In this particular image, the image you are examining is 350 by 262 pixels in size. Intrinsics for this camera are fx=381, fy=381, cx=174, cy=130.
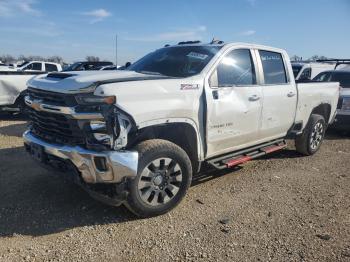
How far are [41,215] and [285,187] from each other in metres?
3.24

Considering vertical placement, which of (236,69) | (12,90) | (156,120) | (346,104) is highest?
(236,69)

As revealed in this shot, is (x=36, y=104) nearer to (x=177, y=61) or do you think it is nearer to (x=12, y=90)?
(x=177, y=61)

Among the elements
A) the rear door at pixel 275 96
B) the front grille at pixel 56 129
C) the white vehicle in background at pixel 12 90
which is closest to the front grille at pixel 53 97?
the front grille at pixel 56 129

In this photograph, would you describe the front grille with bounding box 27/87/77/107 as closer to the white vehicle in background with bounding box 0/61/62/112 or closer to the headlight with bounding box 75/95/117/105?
the headlight with bounding box 75/95/117/105

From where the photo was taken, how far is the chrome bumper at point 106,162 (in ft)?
12.0

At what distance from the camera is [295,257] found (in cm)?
346

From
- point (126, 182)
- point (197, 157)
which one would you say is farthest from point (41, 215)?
point (197, 157)

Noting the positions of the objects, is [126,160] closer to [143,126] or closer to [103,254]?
→ [143,126]

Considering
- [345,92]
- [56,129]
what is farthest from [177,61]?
[345,92]

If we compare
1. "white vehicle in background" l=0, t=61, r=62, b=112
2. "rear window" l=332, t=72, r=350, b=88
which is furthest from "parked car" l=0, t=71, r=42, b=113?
"rear window" l=332, t=72, r=350, b=88

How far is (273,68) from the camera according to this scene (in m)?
5.85

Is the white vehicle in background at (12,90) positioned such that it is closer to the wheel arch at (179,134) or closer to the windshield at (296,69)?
the wheel arch at (179,134)

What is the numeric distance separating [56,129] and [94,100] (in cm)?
69

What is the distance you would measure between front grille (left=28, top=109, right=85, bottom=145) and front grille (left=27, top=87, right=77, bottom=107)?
0.43 ft
